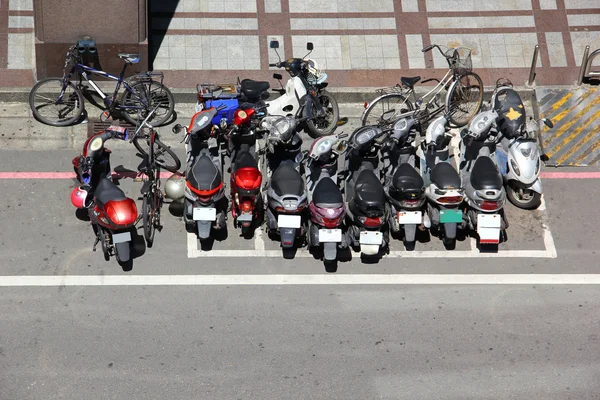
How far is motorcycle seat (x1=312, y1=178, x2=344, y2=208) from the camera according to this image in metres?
13.6

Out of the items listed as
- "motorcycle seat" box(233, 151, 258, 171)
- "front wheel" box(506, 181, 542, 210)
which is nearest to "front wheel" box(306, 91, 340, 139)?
"motorcycle seat" box(233, 151, 258, 171)

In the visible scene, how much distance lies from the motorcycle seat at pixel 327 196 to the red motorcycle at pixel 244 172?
92cm

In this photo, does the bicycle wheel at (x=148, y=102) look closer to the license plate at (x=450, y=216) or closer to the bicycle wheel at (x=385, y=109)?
the bicycle wheel at (x=385, y=109)

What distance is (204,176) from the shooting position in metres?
13.9

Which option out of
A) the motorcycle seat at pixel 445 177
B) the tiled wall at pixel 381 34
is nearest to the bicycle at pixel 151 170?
the tiled wall at pixel 381 34

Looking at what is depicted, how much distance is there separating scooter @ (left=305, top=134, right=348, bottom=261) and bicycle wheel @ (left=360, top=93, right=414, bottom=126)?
1259 millimetres

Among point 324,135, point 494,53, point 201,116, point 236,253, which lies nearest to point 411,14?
point 494,53

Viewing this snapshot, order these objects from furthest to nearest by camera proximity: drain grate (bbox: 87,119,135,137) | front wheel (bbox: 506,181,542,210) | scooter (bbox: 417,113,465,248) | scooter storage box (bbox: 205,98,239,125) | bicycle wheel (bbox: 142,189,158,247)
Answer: drain grate (bbox: 87,119,135,137) → scooter storage box (bbox: 205,98,239,125) → front wheel (bbox: 506,181,542,210) → bicycle wheel (bbox: 142,189,158,247) → scooter (bbox: 417,113,465,248)

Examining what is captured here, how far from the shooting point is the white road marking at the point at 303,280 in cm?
1373

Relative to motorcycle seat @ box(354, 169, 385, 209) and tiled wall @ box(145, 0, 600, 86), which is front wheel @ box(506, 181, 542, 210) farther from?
tiled wall @ box(145, 0, 600, 86)

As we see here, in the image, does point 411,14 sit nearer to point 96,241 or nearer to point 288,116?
point 288,116

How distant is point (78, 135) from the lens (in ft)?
51.6

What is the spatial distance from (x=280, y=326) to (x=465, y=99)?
5661 millimetres

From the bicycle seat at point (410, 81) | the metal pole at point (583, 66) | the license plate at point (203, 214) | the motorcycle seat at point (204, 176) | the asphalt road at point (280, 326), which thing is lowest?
the asphalt road at point (280, 326)
